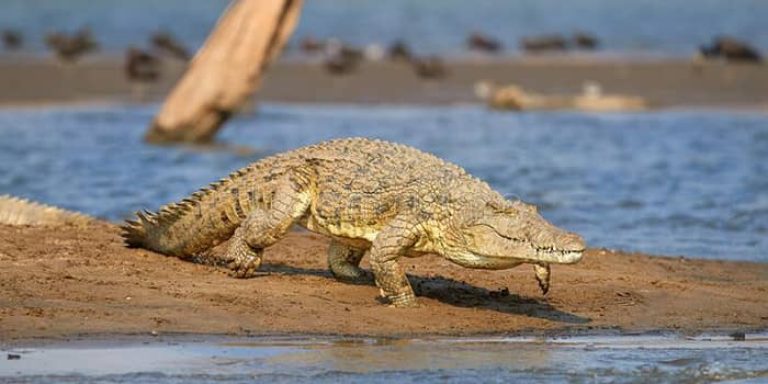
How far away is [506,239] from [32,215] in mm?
4275

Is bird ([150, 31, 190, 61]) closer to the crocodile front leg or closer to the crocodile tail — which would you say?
the crocodile tail

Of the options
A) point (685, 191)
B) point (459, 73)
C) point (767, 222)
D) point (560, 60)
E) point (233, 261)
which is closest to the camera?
point (233, 261)

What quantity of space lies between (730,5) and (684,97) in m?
43.5

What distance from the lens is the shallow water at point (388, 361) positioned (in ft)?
24.5

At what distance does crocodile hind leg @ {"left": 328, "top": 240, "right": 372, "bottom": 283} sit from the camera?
9969mm

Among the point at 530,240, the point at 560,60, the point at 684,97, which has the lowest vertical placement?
the point at 530,240

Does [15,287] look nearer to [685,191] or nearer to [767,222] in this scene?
[767,222]

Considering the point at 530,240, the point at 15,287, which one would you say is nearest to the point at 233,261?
the point at 15,287

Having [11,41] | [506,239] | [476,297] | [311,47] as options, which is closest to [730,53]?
[311,47]

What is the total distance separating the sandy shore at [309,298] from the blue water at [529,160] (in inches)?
103

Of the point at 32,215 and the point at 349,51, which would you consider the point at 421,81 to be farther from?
the point at 32,215

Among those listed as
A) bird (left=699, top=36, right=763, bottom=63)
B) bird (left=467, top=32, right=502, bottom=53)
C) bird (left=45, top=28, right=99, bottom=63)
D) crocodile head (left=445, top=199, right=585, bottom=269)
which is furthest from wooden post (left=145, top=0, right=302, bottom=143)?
bird (left=467, top=32, right=502, bottom=53)

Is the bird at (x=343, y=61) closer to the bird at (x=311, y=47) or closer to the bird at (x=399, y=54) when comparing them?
the bird at (x=399, y=54)

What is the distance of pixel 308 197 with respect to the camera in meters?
9.48
